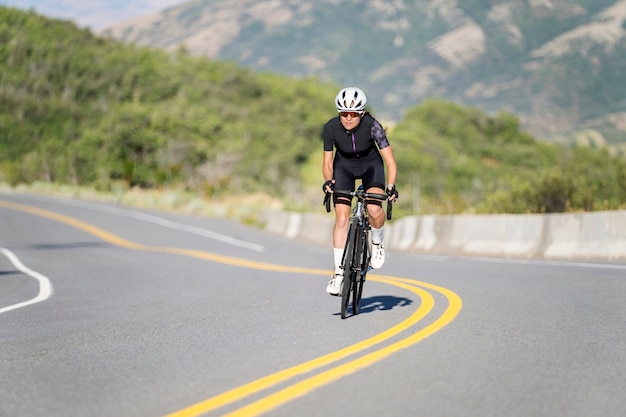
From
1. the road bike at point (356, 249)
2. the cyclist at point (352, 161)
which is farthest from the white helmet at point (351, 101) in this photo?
the road bike at point (356, 249)

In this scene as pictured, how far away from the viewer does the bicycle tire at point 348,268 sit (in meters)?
8.25

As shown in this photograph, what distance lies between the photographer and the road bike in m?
8.33

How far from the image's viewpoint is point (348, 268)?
27.3 ft

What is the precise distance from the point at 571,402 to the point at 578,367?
0.92 m

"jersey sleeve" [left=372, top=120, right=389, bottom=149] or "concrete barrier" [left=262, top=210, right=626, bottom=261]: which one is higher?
"jersey sleeve" [left=372, top=120, right=389, bottom=149]

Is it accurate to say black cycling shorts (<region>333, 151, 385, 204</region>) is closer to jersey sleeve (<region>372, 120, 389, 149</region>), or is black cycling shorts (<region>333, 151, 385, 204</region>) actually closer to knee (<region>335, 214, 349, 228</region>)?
knee (<region>335, 214, 349, 228</region>)

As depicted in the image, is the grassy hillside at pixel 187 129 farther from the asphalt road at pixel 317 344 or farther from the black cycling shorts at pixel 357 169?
the black cycling shorts at pixel 357 169

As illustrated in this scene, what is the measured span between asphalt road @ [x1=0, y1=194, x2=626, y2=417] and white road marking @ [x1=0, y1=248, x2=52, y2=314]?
6cm

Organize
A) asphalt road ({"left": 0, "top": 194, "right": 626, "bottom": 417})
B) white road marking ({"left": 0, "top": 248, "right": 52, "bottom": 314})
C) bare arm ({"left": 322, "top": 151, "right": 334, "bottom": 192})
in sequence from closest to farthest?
asphalt road ({"left": 0, "top": 194, "right": 626, "bottom": 417})
bare arm ({"left": 322, "top": 151, "right": 334, "bottom": 192})
white road marking ({"left": 0, "top": 248, "right": 52, "bottom": 314})

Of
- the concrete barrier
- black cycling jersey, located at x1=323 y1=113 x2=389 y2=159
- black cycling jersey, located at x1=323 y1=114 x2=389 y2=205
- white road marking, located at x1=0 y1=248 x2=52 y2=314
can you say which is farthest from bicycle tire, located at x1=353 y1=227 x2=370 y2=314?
the concrete barrier

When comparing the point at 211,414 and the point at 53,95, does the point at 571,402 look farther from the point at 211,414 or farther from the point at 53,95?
the point at 53,95

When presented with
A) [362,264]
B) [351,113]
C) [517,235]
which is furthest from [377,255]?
[517,235]

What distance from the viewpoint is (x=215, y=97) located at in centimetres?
15525

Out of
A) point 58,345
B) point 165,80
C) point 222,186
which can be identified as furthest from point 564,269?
point 165,80
